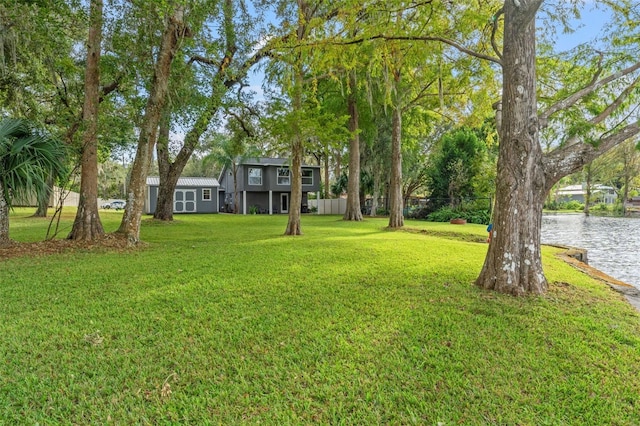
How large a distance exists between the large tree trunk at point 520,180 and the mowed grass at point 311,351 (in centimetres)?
35

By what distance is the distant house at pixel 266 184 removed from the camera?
27.0 metres

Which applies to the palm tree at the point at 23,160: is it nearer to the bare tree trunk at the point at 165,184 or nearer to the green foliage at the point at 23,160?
the green foliage at the point at 23,160

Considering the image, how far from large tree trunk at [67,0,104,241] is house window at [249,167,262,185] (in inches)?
763

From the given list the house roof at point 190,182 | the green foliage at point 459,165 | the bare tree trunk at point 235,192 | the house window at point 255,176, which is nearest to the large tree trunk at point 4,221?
the green foliage at point 459,165

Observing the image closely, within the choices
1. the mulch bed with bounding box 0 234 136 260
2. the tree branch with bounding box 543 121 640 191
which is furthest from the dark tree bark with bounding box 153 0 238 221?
the tree branch with bounding box 543 121 640 191

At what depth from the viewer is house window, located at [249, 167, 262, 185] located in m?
27.1

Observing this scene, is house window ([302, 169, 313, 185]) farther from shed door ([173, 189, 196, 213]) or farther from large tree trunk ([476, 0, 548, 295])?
large tree trunk ([476, 0, 548, 295])

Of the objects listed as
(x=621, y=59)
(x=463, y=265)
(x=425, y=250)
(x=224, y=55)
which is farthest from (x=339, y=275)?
(x=224, y=55)

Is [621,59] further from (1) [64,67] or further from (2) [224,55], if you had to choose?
(1) [64,67]

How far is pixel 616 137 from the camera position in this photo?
4.25 m

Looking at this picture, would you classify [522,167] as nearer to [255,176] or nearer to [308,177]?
[308,177]

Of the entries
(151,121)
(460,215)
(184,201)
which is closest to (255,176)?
(184,201)

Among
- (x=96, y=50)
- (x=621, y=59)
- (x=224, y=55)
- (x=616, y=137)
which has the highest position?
(x=224, y=55)

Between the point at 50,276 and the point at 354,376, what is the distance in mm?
4756
